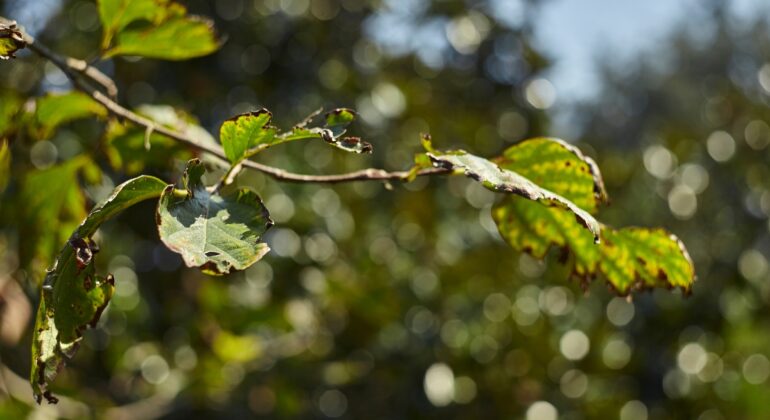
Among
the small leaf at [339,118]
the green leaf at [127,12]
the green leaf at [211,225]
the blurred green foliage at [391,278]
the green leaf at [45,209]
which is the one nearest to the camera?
the green leaf at [211,225]

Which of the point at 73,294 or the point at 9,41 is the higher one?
the point at 9,41

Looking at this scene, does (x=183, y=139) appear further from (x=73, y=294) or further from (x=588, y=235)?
(x=588, y=235)

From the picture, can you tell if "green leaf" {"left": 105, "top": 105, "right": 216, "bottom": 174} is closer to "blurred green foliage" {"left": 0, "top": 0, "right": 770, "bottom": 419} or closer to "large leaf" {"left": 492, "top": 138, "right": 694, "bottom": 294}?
"large leaf" {"left": 492, "top": 138, "right": 694, "bottom": 294}

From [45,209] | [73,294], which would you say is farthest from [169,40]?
[73,294]

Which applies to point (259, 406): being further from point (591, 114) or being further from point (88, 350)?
→ point (591, 114)

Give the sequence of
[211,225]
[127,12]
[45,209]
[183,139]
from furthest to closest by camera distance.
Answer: [45,209] → [127,12] → [183,139] → [211,225]

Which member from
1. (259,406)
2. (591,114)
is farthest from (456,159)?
Answer: (591,114)

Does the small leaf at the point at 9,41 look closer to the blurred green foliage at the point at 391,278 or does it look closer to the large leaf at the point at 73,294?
the large leaf at the point at 73,294

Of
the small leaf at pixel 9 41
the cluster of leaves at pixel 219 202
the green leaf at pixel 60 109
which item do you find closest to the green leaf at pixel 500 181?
the cluster of leaves at pixel 219 202
